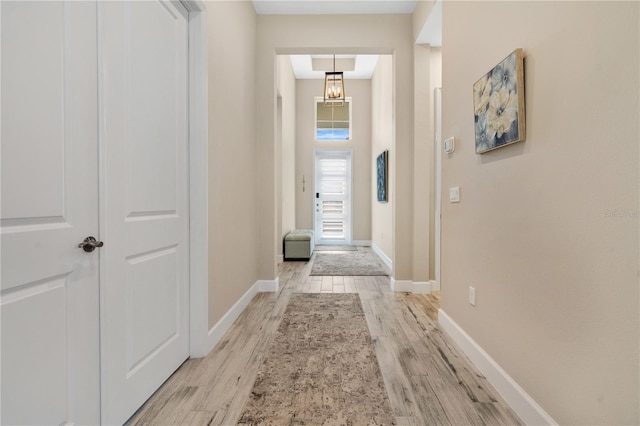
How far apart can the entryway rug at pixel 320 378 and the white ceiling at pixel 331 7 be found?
324 centimetres

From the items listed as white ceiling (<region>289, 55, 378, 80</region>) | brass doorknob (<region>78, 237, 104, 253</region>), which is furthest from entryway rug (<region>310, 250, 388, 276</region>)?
white ceiling (<region>289, 55, 378, 80</region>)

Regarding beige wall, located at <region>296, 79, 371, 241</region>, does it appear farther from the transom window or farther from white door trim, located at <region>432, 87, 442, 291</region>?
white door trim, located at <region>432, 87, 442, 291</region>

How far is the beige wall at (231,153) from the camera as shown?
2.24 metres

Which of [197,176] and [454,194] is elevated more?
[197,176]

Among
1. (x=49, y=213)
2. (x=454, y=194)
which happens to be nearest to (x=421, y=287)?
(x=454, y=194)

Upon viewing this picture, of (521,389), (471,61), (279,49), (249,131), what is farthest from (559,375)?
(279,49)

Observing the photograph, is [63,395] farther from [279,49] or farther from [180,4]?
[279,49]

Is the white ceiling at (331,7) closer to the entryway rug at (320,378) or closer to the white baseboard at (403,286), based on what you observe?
the white baseboard at (403,286)

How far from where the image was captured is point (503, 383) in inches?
64.6

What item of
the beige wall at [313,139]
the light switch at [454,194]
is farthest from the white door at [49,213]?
the beige wall at [313,139]

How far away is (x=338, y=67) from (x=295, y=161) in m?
2.11

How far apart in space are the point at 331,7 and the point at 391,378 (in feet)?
11.8

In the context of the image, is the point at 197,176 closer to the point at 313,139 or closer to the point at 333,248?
the point at 333,248

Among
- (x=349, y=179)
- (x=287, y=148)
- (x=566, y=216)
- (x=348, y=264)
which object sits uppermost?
(x=287, y=148)
